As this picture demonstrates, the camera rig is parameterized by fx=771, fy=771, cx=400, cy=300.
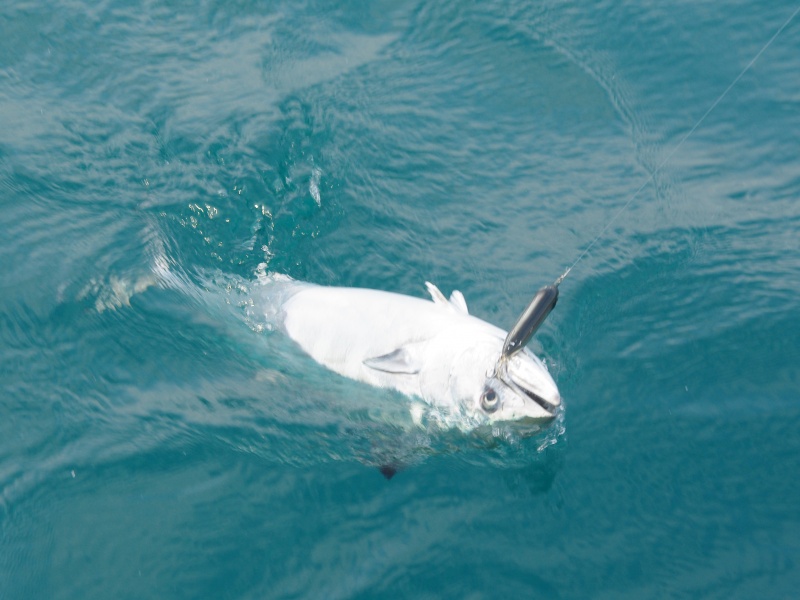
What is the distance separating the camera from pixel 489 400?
22.8 ft

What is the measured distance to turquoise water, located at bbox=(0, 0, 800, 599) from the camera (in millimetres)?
7012

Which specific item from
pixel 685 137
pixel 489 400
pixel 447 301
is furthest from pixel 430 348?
pixel 685 137

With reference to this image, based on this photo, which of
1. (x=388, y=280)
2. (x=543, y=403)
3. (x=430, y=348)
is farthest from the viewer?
(x=388, y=280)

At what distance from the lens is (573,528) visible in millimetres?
7047

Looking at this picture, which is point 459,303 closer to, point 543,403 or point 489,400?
point 489,400

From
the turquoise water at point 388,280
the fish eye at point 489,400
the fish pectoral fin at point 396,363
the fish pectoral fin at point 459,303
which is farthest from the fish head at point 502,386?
the fish pectoral fin at point 459,303

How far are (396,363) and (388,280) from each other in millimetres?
2247

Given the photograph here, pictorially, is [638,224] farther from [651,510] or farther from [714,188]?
[651,510]

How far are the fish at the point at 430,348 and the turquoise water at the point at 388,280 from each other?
0.32 metres

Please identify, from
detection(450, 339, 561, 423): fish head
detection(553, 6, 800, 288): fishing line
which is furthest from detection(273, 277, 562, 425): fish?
detection(553, 6, 800, 288): fishing line

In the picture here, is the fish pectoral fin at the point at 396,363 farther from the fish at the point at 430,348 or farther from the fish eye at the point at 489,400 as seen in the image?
the fish eye at the point at 489,400

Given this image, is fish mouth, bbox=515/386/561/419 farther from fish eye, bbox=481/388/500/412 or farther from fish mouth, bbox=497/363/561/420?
fish eye, bbox=481/388/500/412

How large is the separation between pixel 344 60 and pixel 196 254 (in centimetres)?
410

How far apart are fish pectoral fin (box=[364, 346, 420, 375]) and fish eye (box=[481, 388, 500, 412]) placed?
28.2 inches
